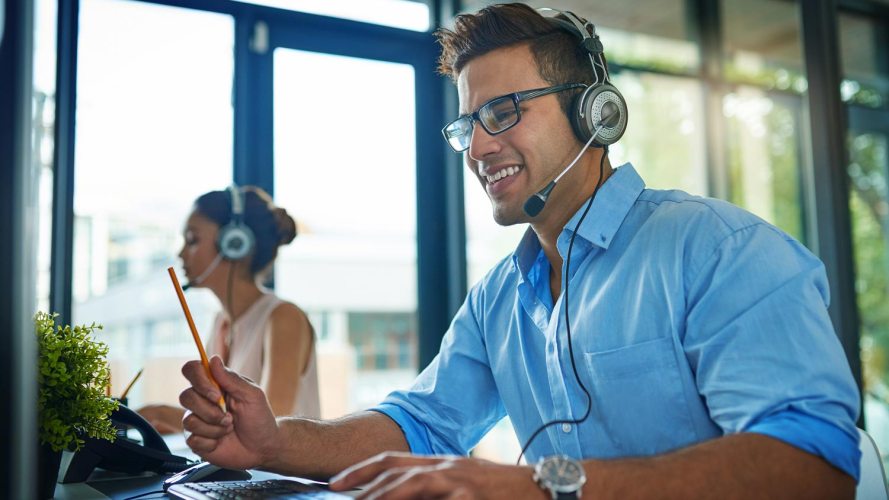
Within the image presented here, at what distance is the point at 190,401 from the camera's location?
1136mm

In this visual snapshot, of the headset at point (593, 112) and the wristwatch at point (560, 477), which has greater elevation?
the headset at point (593, 112)

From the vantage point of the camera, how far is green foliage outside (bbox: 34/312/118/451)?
41.6 inches

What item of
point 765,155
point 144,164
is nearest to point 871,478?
point 144,164

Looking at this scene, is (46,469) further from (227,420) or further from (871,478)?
(871,478)

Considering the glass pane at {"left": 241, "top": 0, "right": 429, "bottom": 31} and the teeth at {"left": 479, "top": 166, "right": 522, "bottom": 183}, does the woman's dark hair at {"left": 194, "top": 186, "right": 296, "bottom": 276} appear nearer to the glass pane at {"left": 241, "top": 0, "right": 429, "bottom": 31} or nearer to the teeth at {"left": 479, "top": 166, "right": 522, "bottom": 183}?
the glass pane at {"left": 241, "top": 0, "right": 429, "bottom": 31}

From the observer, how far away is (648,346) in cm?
113

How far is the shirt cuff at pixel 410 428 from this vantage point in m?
1.37

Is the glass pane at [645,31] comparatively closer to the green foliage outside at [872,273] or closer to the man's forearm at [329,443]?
the green foliage outside at [872,273]

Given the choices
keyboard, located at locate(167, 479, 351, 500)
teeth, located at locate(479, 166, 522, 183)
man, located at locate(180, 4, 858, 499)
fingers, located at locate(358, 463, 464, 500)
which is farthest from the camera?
teeth, located at locate(479, 166, 522, 183)

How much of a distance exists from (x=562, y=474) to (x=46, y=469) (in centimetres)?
72

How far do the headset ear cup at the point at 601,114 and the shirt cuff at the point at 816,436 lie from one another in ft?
2.13

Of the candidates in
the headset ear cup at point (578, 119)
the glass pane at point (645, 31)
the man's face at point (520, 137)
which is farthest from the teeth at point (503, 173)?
the glass pane at point (645, 31)

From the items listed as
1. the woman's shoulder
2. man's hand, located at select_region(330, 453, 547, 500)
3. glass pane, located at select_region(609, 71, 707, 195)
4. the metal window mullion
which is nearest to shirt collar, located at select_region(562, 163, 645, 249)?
man's hand, located at select_region(330, 453, 547, 500)

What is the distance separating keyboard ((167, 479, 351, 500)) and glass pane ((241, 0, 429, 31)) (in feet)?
8.33
